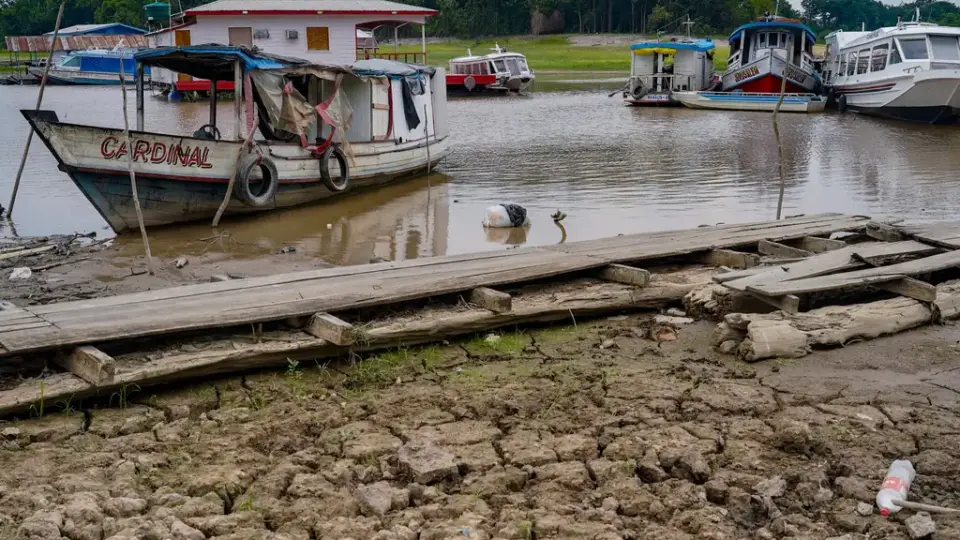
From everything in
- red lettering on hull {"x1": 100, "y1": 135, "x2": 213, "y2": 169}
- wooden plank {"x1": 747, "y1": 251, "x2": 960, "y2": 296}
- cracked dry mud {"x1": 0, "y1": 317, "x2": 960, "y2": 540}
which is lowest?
cracked dry mud {"x1": 0, "y1": 317, "x2": 960, "y2": 540}

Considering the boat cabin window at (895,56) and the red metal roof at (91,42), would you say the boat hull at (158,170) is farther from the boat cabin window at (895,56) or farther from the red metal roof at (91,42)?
the red metal roof at (91,42)

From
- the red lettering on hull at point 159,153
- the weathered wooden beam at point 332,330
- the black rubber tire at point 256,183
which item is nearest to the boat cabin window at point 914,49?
the black rubber tire at point 256,183

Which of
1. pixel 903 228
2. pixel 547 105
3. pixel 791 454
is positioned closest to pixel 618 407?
pixel 791 454

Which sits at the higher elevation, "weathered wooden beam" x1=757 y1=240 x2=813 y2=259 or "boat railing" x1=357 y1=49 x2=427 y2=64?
"boat railing" x1=357 y1=49 x2=427 y2=64

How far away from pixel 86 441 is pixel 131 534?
99 cm

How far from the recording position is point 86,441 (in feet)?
13.8

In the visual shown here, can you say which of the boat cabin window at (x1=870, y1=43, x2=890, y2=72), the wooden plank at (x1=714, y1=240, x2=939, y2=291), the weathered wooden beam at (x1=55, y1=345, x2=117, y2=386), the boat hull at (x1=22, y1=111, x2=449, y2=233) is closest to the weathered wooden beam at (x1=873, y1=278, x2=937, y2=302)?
the wooden plank at (x1=714, y1=240, x2=939, y2=291)

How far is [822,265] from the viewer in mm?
6320

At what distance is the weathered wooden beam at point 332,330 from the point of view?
5062 mm

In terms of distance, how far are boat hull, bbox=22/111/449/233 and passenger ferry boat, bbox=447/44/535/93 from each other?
26645mm

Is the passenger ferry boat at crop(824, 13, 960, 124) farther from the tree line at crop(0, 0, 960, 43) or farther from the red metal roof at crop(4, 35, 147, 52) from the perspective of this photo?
the red metal roof at crop(4, 35, 147, 52)

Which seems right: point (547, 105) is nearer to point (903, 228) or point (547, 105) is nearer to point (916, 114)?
point (916, 114)

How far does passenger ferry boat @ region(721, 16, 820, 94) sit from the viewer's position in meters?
29.8

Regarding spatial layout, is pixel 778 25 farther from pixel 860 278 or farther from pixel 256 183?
pixel 860 278
